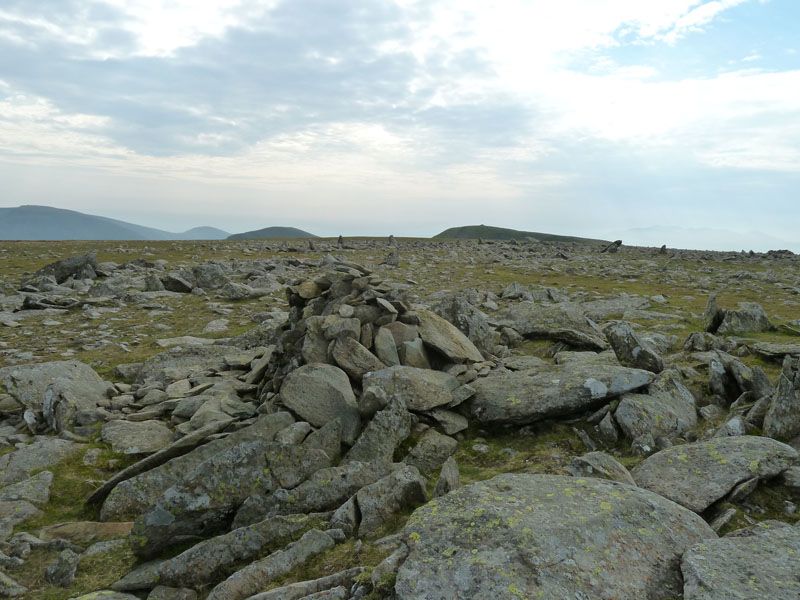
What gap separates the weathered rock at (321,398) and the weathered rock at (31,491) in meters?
5.27

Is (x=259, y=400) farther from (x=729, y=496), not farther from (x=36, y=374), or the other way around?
(x=729, y=496)

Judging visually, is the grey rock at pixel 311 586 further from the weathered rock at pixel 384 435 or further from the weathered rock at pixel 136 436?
the weathered rock at pixel 136 436

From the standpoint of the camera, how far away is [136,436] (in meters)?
11.9

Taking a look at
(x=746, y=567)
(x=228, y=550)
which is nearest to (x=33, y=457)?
(x=228, y=550)

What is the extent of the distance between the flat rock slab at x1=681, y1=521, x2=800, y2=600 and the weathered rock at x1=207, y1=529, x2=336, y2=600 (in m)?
4.82

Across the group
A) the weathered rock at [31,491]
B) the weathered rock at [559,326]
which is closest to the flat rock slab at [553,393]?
the weathered rock at [559,326]

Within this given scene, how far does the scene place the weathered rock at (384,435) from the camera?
1003cm

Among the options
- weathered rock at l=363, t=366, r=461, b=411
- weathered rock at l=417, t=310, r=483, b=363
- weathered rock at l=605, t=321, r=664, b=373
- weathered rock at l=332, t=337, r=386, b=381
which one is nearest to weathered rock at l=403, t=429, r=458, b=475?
weathered rock at l=363, t=366, r=461, b=411

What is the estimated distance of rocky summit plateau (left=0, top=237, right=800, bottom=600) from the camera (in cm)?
587

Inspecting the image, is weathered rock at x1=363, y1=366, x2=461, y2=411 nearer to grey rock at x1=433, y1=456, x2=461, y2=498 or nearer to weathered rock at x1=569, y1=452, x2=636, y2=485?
grey rock at x1=433, y1=456, x2=461, y2=498

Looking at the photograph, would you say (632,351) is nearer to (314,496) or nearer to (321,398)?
(321,398)

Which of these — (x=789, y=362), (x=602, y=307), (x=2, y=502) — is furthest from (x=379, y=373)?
(x=602, y=307)

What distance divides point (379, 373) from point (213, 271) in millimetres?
28716

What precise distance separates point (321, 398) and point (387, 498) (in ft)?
13.2
